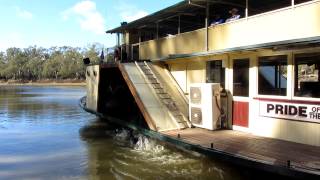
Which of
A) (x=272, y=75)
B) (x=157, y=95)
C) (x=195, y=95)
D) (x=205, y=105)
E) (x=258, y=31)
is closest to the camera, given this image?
(x=272, y=75)

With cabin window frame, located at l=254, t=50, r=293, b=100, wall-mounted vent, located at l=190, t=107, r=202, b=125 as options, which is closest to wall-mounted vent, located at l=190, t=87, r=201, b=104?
wall-mounted vent, located at l=190, t=107, r=202, b=125

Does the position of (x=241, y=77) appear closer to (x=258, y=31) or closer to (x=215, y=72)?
(x=215, y=72)

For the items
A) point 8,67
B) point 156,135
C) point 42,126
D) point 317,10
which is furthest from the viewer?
point 8,67

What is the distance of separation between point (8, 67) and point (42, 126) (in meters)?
130

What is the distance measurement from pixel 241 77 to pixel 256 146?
8.42 ft

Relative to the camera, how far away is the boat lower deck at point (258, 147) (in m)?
7.61

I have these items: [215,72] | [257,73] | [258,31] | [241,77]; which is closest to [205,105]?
[215,72]

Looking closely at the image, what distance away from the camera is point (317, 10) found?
29.0 feet

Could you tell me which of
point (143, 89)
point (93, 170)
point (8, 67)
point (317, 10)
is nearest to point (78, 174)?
point (93, 170)

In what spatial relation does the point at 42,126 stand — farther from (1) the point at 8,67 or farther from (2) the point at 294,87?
(1) the point at 8,67

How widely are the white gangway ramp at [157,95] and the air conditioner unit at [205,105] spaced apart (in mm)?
492

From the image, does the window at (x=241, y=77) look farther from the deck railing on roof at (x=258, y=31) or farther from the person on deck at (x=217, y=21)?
the person on deck at (x=217, y=21)

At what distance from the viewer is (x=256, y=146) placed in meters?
9.16

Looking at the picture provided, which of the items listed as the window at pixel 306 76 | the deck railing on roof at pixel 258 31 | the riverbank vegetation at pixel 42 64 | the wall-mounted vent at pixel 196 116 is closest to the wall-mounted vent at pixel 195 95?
the wall-mounted vent at pixel 196 116
